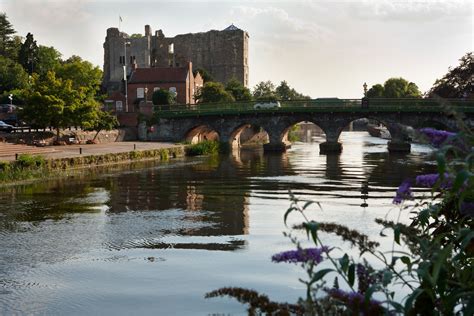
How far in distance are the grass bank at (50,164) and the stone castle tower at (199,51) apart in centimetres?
7376

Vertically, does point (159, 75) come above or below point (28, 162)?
above

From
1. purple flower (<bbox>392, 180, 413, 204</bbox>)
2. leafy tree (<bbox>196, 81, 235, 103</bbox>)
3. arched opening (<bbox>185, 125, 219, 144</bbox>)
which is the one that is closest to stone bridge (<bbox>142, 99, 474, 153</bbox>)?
arched opening (<bbox>185, 125, 219, 144</bbox>)

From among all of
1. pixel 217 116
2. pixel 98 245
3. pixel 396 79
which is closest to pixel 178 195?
pixel 98 245

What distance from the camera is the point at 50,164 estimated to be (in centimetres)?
3659

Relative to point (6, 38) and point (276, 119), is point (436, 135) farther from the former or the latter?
point (6, 38)

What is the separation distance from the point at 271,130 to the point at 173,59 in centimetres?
5886

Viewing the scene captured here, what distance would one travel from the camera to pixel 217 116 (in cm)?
6850

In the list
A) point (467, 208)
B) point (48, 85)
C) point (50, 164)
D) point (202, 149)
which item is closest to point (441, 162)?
point (467, 208)

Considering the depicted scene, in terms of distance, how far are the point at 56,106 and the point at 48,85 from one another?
3.71 metres

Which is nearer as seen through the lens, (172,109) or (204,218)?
(204,218)

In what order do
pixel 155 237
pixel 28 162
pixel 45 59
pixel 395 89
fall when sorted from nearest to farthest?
pixel 155 237, pixel 28 162, pixel 45 59, pixel 395 89

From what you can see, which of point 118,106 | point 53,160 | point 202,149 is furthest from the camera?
point 118,106

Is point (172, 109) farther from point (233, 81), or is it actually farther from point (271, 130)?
point (233, 81)

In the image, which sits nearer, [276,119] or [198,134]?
[276,119]
